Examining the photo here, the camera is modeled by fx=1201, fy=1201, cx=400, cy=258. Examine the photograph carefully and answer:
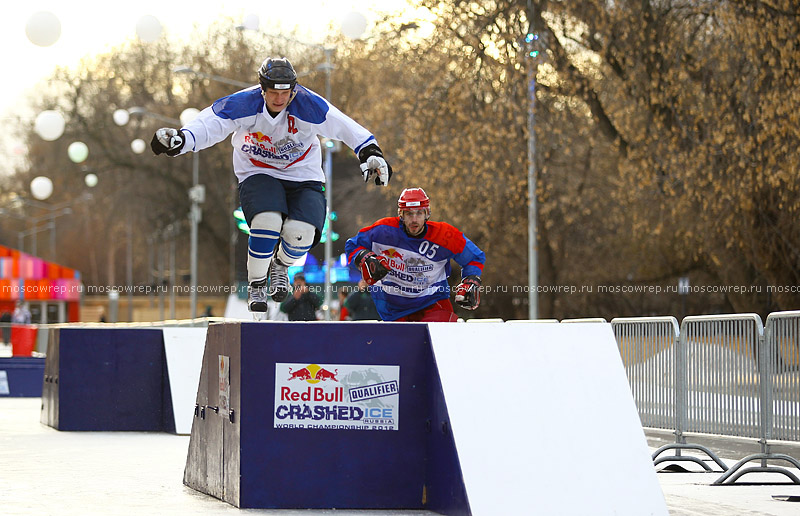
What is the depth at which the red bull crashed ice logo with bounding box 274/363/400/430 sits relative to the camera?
688 centimetres

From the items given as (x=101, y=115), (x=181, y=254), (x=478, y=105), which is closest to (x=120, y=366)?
(x=478, y=105)

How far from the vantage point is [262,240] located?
804 cm

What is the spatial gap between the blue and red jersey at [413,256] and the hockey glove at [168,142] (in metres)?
1.67

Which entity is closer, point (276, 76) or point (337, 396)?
point (337, 396)

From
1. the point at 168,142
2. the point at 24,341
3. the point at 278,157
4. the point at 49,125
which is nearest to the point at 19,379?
the point at 49,125

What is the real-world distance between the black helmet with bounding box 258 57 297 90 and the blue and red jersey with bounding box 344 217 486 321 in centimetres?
139

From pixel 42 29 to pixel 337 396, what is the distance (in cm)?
1183

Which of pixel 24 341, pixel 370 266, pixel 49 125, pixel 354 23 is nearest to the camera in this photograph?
pixel 370 266

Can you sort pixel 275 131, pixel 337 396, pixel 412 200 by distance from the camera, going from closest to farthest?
pixel 337 396 < pixel 275 131 < pixel 412 200

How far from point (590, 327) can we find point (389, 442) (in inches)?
52.6

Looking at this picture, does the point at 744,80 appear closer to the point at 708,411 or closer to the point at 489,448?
the point at 708,411

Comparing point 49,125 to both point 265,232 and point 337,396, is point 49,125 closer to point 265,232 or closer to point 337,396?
point 265,232

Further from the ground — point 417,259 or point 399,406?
point 417,259

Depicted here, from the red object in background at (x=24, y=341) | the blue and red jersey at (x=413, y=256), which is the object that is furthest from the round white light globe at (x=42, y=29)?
the red object in background at (x=24, y=341)
